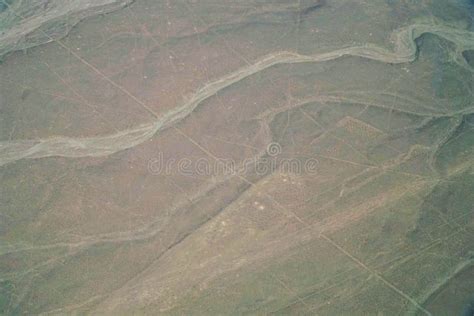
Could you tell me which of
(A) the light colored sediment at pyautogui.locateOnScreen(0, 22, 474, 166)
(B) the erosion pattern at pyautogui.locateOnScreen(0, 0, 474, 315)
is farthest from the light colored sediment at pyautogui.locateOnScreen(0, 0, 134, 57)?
(A) the light colored sediment at pyautogui.locateOnScreen(0, 22, 474, 166)

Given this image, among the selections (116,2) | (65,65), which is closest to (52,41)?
(65,65)

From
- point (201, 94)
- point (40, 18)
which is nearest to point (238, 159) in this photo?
point (201, 94)

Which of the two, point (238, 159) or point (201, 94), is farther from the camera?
point (201, 94)

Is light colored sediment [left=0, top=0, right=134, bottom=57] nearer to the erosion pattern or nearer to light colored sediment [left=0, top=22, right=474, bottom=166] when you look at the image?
the erosion pattern

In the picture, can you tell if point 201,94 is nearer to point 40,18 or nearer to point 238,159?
point 238,159

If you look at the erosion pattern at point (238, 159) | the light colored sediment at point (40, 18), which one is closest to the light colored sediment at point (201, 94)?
the erosion pattern at point (238, 159)

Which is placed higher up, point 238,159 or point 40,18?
point 40,18

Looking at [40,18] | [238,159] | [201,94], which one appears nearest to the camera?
[238,159]
